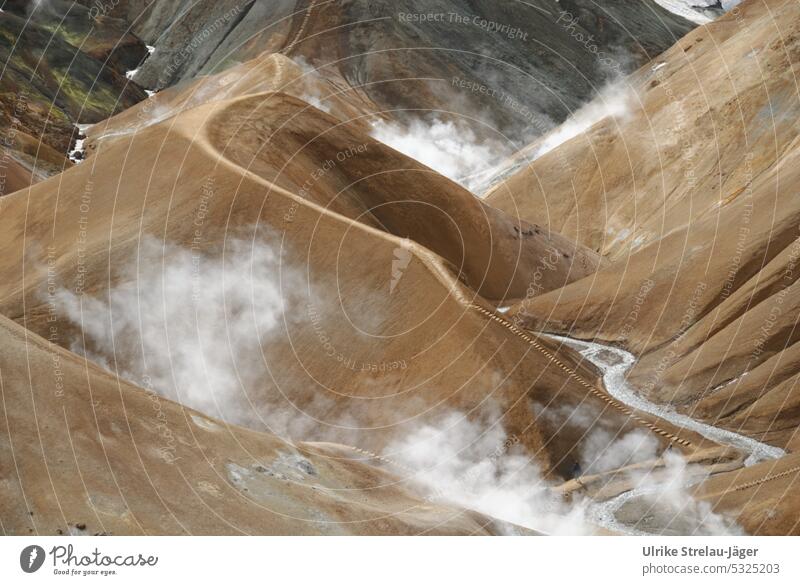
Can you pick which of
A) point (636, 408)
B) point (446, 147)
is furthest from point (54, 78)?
point (636, 408)

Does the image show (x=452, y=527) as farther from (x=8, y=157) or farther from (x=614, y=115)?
(x=614, y=115)

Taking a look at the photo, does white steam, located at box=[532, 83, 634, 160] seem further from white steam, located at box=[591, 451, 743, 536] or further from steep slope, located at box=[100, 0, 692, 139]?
white steam, located at box=[591, 451, 743, 536]

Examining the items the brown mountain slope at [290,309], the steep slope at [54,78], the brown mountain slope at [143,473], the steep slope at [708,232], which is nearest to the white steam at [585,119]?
the steep slope at [708,232]

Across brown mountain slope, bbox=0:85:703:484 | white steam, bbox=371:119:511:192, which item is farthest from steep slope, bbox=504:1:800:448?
white steam, bbox=371:119:511:192

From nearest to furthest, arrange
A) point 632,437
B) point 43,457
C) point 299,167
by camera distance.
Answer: point 43,457, point 632,437, point 299,167

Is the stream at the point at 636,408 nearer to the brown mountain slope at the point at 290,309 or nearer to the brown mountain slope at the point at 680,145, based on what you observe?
the brown mountain slope at the point at 290,309

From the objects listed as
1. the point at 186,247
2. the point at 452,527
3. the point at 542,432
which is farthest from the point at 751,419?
the point at 186,247

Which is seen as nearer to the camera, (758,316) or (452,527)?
(452,527)

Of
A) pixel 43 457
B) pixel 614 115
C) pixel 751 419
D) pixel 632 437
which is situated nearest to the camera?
pixel 43 457
